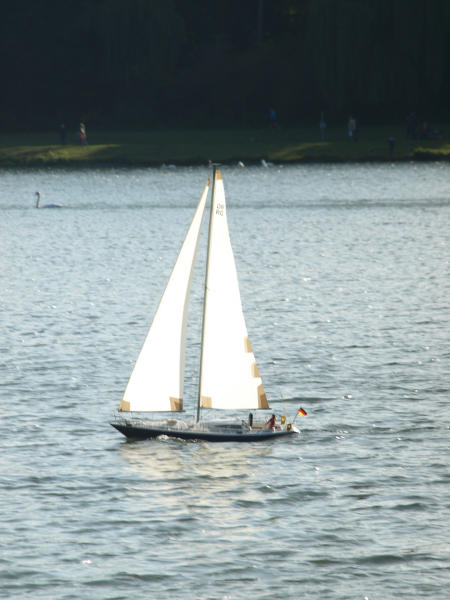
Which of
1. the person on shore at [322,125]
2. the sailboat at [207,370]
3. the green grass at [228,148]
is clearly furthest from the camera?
the person on shore at [322,125]

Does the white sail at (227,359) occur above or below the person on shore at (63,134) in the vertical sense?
below

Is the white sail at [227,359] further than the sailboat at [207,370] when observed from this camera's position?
Yes

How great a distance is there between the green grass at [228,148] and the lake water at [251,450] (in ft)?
168

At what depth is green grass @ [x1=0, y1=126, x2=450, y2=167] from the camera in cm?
12394

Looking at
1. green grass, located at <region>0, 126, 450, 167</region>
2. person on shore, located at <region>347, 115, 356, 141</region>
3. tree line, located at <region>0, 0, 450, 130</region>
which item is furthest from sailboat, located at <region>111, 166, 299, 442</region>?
tree line, located at <region>0, 0, 450, 130</region>

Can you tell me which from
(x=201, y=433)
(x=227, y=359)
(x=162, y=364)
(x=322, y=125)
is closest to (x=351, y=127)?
(x=322, y=125)

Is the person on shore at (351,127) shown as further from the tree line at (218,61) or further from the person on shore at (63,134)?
the person on shore at (63,134)

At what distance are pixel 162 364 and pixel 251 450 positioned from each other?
10.7 ft

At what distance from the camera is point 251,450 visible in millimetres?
30484

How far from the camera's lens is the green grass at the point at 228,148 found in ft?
407

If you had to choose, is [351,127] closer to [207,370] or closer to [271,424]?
[207,370]

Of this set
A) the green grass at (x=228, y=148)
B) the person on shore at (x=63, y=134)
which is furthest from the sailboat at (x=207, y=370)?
the person on shore at (x=63, y=134)

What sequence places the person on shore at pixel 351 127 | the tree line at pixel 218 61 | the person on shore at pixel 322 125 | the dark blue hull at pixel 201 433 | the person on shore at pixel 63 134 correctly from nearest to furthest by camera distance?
1. the dark blue hull at pixel 201 433
2. the person on shore at pixel 351 127
3. the tree line at pixel 218 61
4. the person on shore at pixel 322 125
5. the person on shore at pixel 63 134

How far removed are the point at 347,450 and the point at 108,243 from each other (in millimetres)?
52161
